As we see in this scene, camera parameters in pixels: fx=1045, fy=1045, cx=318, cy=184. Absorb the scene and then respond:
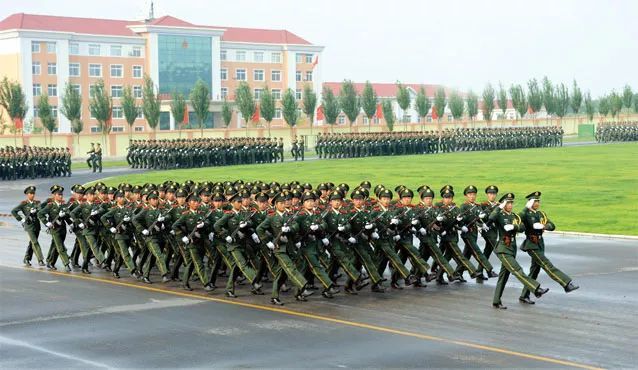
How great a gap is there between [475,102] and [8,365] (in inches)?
3569

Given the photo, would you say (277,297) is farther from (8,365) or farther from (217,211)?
(8,365)

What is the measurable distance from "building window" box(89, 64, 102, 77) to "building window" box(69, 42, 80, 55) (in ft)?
5.94

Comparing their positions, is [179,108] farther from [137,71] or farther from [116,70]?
[137,71]

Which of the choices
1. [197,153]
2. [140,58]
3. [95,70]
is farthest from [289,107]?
[197,153]

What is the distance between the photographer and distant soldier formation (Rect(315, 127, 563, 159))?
63250mm

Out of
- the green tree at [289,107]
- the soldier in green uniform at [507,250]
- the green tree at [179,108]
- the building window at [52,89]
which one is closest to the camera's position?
the soldier in green uniform at [507,250]

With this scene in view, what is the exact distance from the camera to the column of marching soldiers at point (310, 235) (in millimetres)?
15273

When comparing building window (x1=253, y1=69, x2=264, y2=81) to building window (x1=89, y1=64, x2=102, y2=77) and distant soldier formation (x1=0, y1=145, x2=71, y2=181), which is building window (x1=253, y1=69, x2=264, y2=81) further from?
distant soldier formation (x1=0, y1=145, x2=71, y2=181)

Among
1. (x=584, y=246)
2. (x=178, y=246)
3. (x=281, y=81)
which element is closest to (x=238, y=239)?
(x=178, y=246)

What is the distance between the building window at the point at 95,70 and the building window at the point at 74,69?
1.26 meters

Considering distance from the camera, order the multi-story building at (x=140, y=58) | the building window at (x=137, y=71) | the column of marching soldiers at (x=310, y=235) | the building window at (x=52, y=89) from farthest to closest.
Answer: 1. the building window at (x=137, y=71)
2. the building window at (x=52, y=89)
3. the multi-story building at (x=140, y=58)
4. the column of marching soldiers at (x=310, y=235)

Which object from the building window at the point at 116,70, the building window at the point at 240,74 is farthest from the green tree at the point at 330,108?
the building window at the point at 116,70

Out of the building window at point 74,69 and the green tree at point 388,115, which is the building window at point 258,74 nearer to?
the building window at point 74,69

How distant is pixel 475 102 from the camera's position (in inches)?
3920
